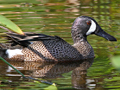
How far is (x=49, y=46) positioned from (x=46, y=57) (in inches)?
9.8

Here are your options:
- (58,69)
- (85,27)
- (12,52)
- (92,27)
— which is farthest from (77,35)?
(12,52)

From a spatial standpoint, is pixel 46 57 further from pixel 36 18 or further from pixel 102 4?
pixel 102 4

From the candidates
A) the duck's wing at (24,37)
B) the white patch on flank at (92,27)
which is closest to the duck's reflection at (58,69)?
the duck's wing at (24,37)

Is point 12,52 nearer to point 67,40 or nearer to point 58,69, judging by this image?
point 58,69

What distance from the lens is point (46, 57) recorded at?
603 centimetres

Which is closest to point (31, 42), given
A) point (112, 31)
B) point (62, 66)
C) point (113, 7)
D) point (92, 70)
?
point (62, 66)

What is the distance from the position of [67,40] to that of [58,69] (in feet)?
6.70

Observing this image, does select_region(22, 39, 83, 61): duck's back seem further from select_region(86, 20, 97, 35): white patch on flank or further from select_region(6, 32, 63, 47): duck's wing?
select_region(86, 20, 97, 35): white patch on flank

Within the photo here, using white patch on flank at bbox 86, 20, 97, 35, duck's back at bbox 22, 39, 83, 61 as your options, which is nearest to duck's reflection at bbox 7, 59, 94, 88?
duck's back at bbox 22, 39, 83, 61

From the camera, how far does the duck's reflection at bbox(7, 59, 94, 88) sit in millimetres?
4773

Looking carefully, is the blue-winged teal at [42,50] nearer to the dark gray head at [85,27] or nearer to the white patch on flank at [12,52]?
the white patch on flank at [12,52]

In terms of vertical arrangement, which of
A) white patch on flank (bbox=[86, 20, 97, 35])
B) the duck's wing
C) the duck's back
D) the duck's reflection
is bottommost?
the duck's reflection

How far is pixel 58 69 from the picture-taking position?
217 inches

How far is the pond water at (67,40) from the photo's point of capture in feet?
14.6
